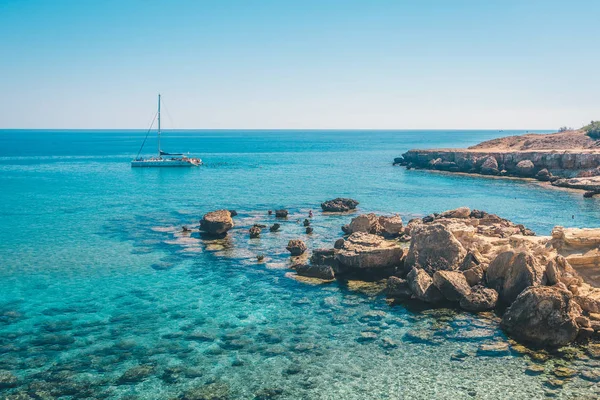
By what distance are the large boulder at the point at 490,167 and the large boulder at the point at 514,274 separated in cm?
7867

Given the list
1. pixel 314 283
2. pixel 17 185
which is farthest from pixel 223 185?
pixel 314 283

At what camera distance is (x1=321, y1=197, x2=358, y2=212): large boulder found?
63.8 m

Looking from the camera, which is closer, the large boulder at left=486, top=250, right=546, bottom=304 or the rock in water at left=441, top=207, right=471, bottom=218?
the large boulder at left=486, top=250, right=546, bottom=304

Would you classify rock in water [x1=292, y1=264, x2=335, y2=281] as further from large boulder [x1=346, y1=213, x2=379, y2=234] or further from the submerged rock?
the submerged rock

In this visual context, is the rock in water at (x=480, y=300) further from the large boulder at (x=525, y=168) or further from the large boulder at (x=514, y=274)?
the large boulder at (x=525, y=168)

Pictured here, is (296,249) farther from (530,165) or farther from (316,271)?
(530,165)

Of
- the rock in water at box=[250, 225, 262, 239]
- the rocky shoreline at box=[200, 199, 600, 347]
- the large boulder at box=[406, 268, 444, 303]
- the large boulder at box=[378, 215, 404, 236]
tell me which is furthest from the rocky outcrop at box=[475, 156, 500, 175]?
the large boulder at box=[406, 268, 444, 303]

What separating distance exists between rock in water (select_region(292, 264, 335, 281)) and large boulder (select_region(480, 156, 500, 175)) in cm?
7906

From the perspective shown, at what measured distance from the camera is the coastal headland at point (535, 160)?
91.6 meters

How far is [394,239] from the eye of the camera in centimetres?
4712

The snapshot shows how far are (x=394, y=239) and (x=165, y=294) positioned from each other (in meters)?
22.4

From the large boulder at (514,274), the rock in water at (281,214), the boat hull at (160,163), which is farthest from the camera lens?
the boat hull at (160,163)

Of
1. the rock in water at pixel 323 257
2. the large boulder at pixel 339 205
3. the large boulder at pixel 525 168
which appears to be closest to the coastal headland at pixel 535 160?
the large boulder at pixel 525 168

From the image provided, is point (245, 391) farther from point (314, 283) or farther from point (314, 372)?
point (314, 283)
